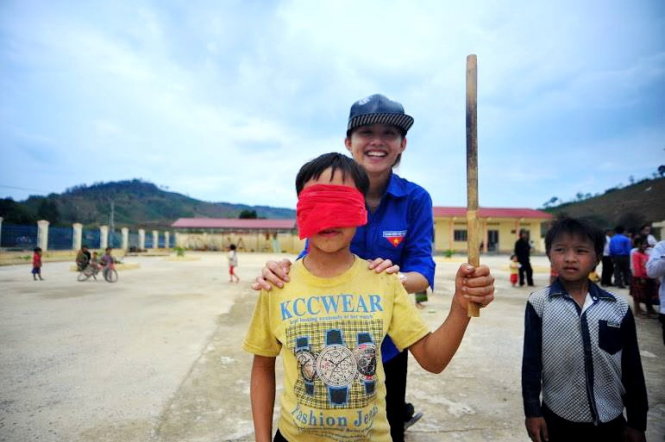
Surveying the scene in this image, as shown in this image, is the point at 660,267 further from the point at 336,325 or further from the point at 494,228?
the point at 494,228

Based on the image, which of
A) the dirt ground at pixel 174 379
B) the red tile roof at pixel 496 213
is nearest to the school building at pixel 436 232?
the red tile roof at pixel 496 213

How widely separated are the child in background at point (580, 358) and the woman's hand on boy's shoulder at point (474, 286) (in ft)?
3.34

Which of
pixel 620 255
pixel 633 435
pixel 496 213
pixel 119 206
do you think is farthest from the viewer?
pixel 119 206

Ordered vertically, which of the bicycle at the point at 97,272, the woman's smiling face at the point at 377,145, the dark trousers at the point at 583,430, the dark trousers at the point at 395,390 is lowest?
the bicycle at the point at 97,272

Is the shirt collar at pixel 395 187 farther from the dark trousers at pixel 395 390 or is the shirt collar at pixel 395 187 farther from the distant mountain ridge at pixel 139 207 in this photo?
the distant mountain ridge at pixel 139 207

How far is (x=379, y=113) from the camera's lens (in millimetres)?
1688

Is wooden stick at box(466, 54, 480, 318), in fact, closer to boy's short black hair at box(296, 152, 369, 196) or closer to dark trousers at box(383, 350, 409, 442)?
boy's short black hair at box(296, 152, 369, 196)

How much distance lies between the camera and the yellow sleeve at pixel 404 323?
4.24 ft

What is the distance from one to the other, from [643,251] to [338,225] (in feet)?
24.4

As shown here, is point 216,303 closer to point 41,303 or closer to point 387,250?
point 41,303

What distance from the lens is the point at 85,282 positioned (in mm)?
11953

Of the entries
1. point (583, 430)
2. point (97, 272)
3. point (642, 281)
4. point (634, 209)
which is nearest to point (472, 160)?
point (583, 430)

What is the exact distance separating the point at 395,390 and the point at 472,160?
3.97 feet

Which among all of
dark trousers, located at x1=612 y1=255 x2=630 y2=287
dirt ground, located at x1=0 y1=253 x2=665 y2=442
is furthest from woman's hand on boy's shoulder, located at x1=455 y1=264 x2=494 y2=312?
dark trousers, located at x1=612 y1=255 x2=630 y2=287
